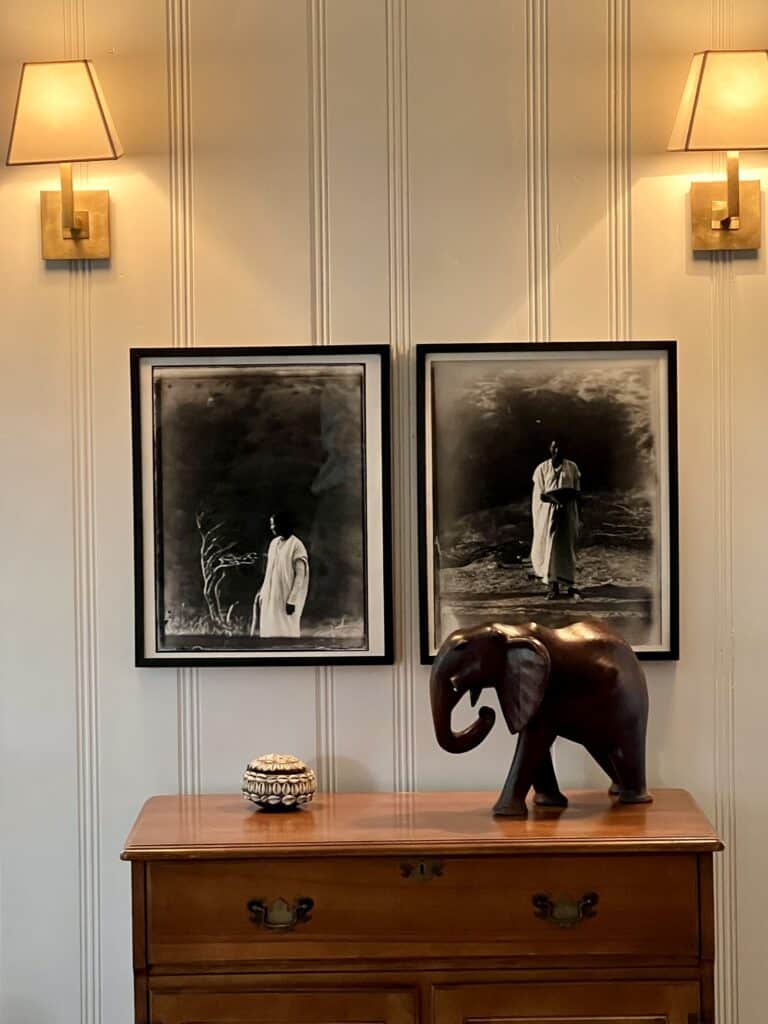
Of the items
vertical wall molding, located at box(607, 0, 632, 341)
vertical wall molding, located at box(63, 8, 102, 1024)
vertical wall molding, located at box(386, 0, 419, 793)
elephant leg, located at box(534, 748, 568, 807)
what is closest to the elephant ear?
elephant leg, located at box(534, 748, 568, 807)

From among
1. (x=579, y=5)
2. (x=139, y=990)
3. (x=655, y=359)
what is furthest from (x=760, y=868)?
(x=579, y=5)

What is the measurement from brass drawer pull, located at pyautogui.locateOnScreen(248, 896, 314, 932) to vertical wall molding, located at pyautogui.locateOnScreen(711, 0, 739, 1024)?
85 cm

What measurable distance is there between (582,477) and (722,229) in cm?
54

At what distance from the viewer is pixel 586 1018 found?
212cm

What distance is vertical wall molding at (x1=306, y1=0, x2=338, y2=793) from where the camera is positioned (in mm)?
2484

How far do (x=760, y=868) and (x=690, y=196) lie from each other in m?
1.28

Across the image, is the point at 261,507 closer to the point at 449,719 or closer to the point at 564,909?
the point at 449,719

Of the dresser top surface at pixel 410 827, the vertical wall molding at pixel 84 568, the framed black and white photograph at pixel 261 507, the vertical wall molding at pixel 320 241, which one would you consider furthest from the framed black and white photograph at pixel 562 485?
the vertical wall molding at pixel 84 568

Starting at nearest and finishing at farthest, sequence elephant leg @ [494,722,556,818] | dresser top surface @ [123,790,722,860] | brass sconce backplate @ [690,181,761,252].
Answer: dresser top surface @ [123,790,722,860] → elephant leg @ [494,722,556,818] → brass sconce backplate @ [690,181,761,252]

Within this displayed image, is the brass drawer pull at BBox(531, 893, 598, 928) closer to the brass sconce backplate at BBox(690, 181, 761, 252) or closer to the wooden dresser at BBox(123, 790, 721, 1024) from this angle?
the wooden dresser at BBox(123, 790, 721, 1024)

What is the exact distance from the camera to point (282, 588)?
2.49 meters

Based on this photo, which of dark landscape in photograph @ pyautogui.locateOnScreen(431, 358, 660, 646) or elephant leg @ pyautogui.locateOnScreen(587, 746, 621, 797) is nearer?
elephant leg @ pyautogui.locateOnScreen(587, 746, 621, 797)

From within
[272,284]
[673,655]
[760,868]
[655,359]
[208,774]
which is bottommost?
[760,868]

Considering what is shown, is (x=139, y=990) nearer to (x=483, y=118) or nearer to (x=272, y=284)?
(x=272, y=284)
